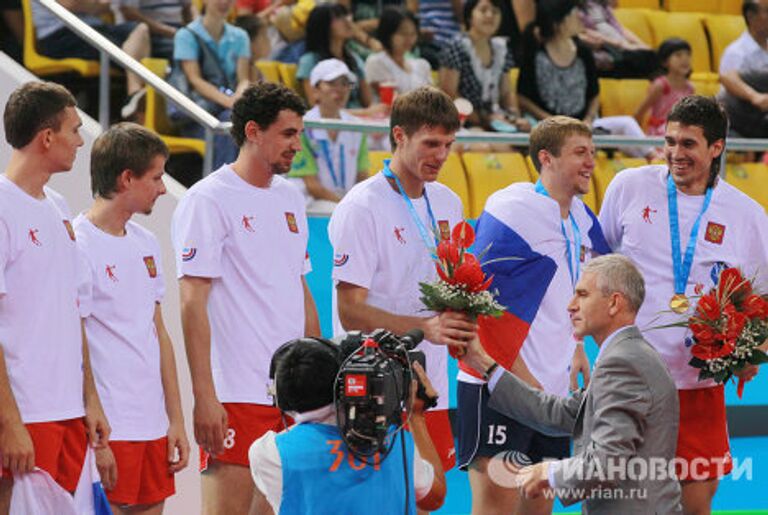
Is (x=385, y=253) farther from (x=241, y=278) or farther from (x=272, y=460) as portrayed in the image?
(x=272, y=460)

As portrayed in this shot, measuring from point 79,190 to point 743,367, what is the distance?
341 cm

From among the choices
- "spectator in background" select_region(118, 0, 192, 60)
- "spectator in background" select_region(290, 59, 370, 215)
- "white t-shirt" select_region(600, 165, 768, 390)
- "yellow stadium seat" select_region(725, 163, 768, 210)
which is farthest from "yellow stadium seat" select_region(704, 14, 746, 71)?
"white t-shirt" select_region(600, 165, 768, 390)

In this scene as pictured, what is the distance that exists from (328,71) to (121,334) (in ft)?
13.1

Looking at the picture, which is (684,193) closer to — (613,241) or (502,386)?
(613,241)

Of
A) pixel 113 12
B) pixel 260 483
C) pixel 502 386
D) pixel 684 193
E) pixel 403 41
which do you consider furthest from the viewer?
pixel 403 41

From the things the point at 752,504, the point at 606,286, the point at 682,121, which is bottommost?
the point at 752,504

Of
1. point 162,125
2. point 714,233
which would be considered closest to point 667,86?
point 162,125

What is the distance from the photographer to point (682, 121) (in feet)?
19.4

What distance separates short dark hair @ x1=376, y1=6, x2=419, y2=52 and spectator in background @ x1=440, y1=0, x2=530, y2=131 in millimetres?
341

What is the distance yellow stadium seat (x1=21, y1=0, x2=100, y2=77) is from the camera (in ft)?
25.5

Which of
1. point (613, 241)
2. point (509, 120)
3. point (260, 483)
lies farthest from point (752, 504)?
point (260, 483)

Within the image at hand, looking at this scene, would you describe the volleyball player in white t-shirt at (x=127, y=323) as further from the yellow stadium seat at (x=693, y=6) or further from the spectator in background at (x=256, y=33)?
the yellow stadium seat at (x=693, y=6)

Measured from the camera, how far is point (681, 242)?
5949 millimetres

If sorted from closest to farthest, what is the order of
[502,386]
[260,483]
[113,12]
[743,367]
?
[260,483] < [502,386] < [743,367] < [113,12]
